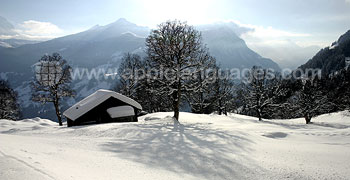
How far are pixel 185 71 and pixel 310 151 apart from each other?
11.4 m

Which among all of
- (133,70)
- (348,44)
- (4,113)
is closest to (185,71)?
(133,70)

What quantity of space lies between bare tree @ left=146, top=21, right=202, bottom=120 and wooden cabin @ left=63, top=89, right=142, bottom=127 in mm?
6275

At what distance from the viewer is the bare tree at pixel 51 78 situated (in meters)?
22.3

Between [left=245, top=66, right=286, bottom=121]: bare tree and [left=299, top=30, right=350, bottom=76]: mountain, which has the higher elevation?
[left=299, top=30, right=350, bottom=76]: mountain

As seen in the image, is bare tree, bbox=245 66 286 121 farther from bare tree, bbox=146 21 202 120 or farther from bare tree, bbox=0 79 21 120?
bare tree, bbox=0 79 21 120

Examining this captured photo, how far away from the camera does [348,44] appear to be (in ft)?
456

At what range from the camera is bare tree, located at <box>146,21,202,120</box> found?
15.8 meters

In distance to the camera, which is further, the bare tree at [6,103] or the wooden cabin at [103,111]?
the bare tree at [6,103]

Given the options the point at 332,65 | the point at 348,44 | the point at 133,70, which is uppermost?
the point at 348,44

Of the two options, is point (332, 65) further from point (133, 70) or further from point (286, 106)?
point (133, 70)

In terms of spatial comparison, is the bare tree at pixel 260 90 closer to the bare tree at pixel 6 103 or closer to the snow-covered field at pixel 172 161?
the snow-covered field at pixel 172 161

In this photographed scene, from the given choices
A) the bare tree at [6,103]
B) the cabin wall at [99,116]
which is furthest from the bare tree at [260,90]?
the bare tree at [6,103]

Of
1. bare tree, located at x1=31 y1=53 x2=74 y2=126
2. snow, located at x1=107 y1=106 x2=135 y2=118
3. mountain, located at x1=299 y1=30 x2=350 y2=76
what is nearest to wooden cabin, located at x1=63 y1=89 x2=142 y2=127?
snow, located at x1=107 y1=106 x2=135 y2=118

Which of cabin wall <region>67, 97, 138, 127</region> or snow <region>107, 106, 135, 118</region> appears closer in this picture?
cabin wall <region>67, 97, 138, 127</region>
